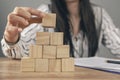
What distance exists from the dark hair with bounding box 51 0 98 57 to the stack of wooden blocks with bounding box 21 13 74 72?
2.62 feet

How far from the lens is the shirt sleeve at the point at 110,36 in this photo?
159cm

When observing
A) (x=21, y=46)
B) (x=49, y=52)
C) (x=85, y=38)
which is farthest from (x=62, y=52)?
(x=85, y=38)

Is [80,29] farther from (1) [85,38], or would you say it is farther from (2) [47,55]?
(2) [47,55]

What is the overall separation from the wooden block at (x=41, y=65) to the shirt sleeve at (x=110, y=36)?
3.02ft

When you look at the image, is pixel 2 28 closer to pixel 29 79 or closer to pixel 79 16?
pixel 79 16

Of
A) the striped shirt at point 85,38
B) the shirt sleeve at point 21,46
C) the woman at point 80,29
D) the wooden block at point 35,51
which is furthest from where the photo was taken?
the woman at point 80,29

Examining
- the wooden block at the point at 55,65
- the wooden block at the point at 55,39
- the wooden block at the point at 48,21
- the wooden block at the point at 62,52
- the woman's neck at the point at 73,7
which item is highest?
the woman's neck at the point at 73,7

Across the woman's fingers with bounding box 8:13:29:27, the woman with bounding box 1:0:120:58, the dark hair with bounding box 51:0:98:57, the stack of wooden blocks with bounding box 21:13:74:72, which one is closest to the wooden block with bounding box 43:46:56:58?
the stack of wooden blocks with bounding box 21:13:74:72

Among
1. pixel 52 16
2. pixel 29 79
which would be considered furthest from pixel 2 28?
pixel 29 79

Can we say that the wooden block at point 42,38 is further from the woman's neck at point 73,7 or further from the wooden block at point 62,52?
the woman's neck at point 73,7

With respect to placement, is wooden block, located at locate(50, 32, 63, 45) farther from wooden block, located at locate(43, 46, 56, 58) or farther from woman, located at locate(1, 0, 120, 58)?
woman, located at locate(1, 0, 120, 58)

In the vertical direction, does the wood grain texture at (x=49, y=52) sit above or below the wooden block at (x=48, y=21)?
below

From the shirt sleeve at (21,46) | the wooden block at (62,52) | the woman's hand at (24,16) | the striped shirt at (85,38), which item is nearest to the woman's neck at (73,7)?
the striped shirt at (85,38)

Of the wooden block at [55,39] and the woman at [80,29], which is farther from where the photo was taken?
the woman at [80,29]
